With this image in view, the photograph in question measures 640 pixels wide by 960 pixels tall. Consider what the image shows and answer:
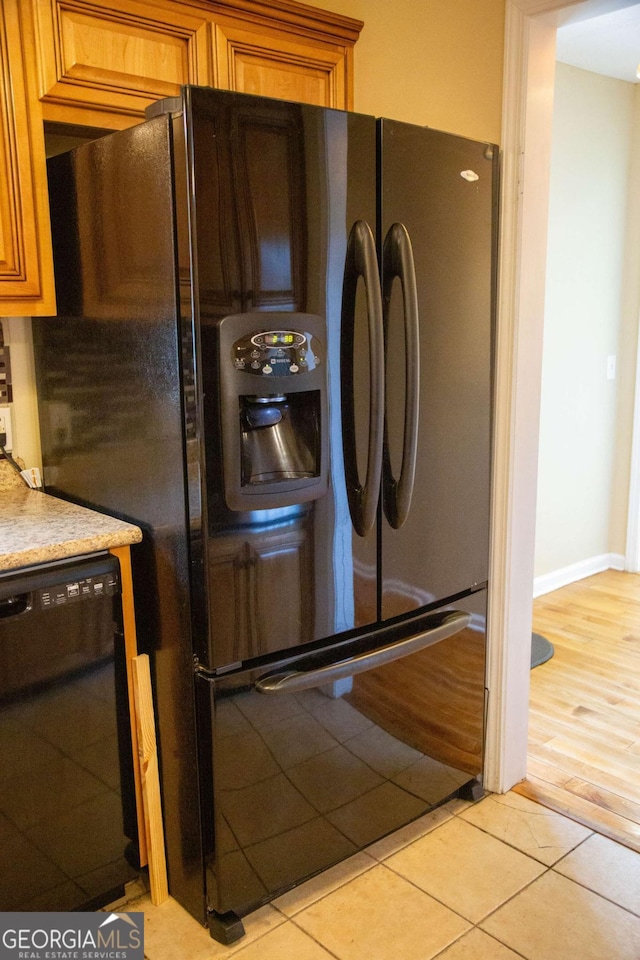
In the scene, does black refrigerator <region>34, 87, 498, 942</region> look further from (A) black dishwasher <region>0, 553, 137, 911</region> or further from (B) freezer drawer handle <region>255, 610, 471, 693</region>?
(A) black dishwasher <region>0, 553, 137, 911</region>

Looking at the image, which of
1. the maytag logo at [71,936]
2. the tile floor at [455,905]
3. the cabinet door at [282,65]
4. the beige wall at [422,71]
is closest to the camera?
the maytag logo at [71,936]

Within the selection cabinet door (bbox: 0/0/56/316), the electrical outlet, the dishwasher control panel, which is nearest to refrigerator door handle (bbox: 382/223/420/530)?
the dishwasher control panel

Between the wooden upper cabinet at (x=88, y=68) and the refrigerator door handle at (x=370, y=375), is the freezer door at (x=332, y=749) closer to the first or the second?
the refrigerator door handle at (x=370, y=375)

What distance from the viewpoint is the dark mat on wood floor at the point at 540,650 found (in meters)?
3.26

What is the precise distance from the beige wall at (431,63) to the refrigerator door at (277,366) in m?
0.58

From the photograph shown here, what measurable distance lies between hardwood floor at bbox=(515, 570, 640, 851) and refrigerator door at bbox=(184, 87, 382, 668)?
101 cm

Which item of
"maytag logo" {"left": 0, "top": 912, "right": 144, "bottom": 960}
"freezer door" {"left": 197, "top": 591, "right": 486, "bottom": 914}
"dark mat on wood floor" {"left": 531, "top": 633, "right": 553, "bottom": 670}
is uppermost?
"freezer door" {"left": 197, "top": 591, "right": 486, "bottom": 914}

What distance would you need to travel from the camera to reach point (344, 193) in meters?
1.70

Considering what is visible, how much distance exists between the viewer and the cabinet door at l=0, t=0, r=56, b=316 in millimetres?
1672

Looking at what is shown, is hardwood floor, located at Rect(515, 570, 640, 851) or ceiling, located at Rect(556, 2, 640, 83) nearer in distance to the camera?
hardwood floor, located at Rect(515, 570, 640, 851)

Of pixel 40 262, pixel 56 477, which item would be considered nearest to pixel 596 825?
pixel 56 477

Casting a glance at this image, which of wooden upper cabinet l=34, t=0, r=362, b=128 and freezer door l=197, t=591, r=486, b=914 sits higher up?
wooden upper cabinet l=34, t=0, r=362, b=128

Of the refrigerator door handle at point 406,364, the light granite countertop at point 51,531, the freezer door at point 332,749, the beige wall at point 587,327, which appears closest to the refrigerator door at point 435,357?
the refrigerator door handle at point 406,364

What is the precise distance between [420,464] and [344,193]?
25.3 inches
